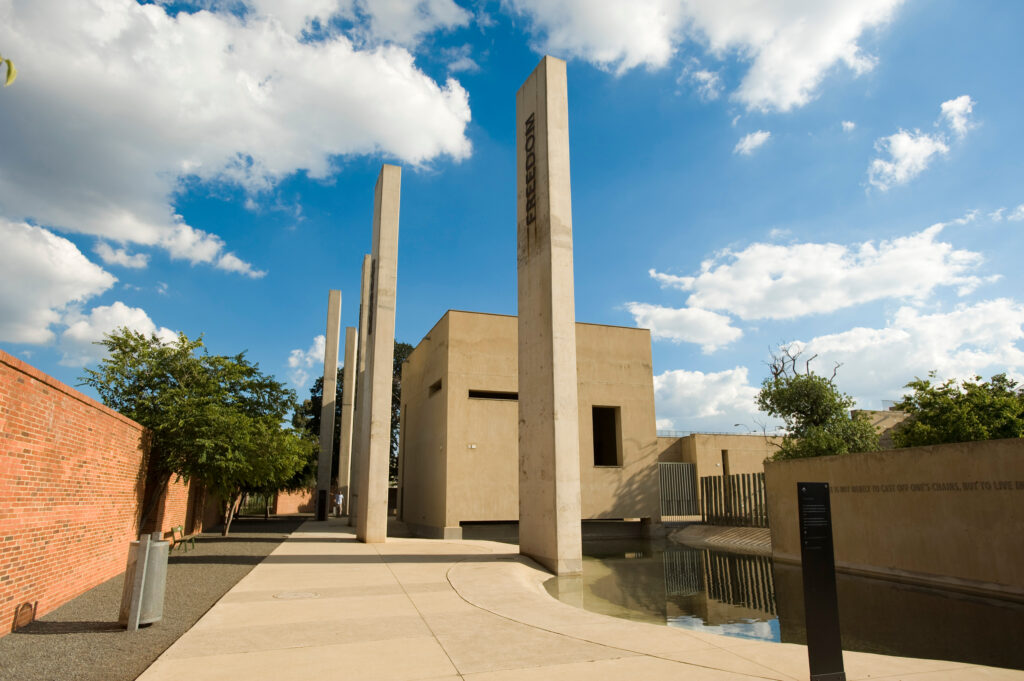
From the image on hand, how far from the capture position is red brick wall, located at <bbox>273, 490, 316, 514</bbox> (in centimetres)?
4844

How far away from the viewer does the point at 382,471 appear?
17.8 metres

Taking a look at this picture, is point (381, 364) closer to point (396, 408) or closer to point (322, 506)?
point (322, 506)

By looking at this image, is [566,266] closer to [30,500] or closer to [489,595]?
→ [489,595]

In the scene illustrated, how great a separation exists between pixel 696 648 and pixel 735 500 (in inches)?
752

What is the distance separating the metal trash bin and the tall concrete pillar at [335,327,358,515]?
28.6 m

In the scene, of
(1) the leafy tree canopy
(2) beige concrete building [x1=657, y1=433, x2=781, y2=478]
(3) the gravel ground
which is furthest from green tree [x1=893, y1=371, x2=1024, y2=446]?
(1) the leafy tree canopy

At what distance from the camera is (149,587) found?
6945 millimetres

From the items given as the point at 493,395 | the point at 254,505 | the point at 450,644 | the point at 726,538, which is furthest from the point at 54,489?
the point at 254,505

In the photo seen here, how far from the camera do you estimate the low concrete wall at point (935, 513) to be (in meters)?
10.4

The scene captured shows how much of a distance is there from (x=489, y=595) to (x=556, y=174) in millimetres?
8997

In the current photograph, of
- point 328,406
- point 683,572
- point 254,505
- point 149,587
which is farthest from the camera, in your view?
point 254,505

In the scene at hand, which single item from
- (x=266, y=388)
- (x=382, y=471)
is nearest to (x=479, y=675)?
(x=382, y=471)

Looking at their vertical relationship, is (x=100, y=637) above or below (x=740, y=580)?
above

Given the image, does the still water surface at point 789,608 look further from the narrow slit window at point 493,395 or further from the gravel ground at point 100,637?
the narrow slit window at point 493,395
